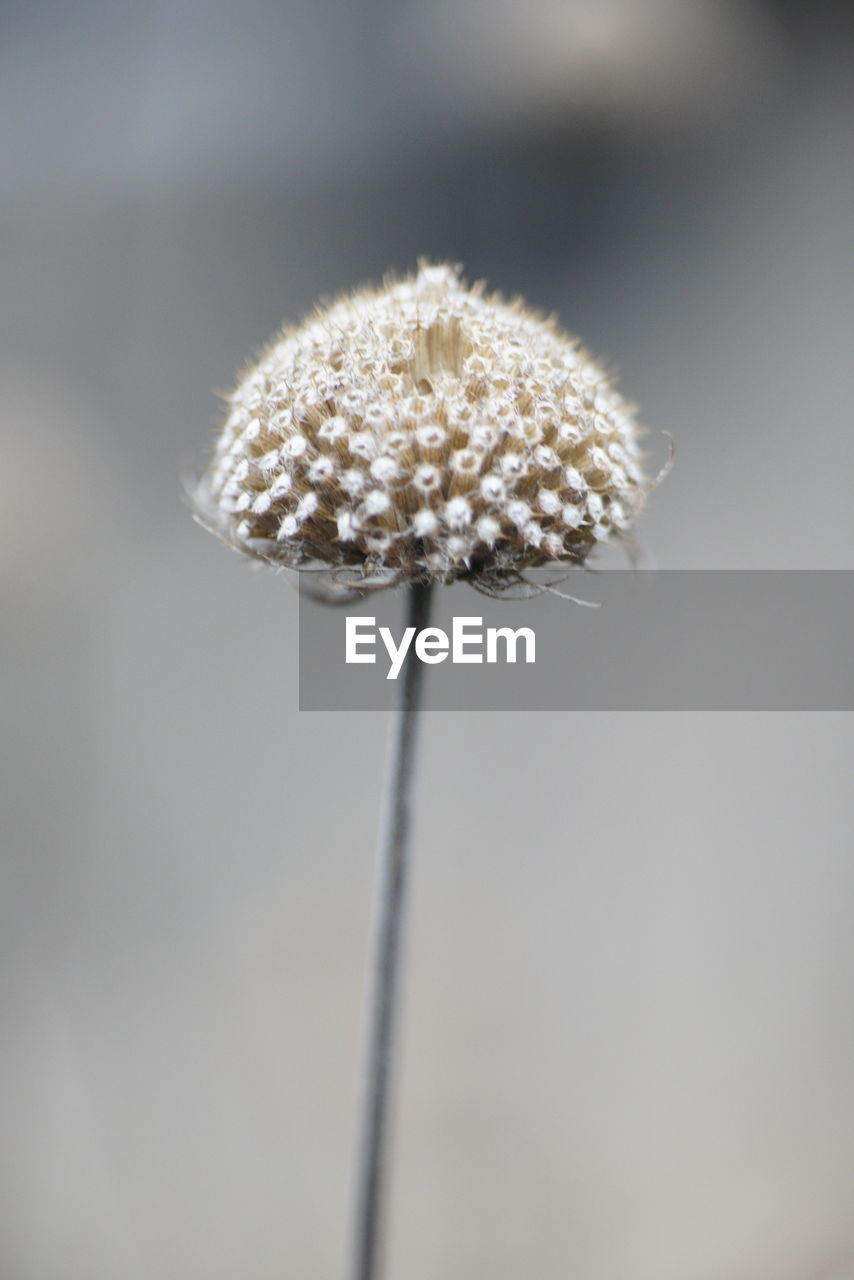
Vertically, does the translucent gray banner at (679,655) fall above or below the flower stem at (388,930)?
above

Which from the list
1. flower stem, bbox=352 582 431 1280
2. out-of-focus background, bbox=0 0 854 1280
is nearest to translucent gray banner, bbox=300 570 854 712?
out-of-focus background, bbox=0 0 854 1280

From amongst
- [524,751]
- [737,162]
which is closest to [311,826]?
[524,751]

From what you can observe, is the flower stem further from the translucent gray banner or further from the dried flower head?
the translucent gray banner

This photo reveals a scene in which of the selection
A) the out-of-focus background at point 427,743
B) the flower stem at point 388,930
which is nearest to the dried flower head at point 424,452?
the flower stem at point 388,930

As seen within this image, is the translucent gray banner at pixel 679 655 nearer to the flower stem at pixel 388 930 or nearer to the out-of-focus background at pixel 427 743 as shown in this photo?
the out-of-focus background at pixel 427 743

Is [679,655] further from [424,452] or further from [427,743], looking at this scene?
[424,452]

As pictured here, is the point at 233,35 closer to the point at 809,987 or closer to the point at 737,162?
the point at 737,162
